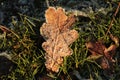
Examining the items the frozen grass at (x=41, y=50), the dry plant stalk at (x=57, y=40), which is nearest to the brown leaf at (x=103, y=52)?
the frozen grass at (x=41, y=50)

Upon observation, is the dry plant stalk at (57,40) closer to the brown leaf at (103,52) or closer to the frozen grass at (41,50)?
the frozen grass at (41,50)

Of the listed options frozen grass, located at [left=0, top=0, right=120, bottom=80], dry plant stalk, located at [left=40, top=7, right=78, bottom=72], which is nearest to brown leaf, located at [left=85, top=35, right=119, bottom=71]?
frozen grass, located at [left=0, top=0, right=120, bottom=80]

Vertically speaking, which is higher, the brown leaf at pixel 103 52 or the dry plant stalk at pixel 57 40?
the dry plant stalk at pixel 57 40

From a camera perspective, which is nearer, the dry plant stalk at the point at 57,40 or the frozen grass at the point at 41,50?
the dry plant stalk at the point at 57,40

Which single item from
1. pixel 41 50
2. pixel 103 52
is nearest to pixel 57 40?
pixel 41 50

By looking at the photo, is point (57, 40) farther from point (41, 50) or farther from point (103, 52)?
point (103, 52)

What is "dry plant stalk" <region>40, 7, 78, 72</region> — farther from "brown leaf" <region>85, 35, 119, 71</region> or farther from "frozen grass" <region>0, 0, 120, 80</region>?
"brown leaf" <region>85, 35, 119, 71</region>

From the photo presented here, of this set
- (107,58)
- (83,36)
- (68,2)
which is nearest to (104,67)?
(107,58)
